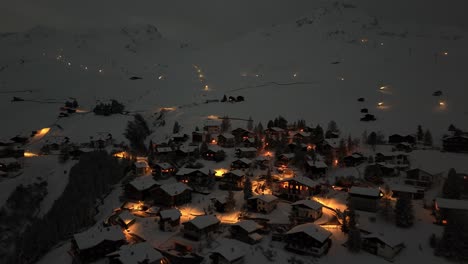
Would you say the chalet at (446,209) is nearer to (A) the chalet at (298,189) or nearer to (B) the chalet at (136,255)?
(A) the chalet at (298,189)

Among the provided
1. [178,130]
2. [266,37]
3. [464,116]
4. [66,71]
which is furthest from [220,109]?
[266,37]

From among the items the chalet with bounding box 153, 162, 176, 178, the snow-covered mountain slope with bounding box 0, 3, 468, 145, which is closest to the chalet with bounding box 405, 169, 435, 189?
the snow-covered mountain slope with bounding box 0, 3, 468, 145

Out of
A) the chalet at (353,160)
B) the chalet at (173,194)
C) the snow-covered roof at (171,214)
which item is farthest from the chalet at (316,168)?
the snow-covered roof at (171,214)

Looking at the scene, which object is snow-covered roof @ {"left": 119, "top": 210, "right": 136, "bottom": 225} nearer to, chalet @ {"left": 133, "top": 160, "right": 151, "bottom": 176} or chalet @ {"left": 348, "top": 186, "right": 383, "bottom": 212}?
chalet @ {"left": 133, "top": 160, "right": 151, "bottom": 176}

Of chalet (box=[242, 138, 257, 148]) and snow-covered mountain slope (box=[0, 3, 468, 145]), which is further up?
snow-covered mountain slope (box=[0, 3, 468, 145])

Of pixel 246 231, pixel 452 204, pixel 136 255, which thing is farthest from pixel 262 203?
pixel 452 204

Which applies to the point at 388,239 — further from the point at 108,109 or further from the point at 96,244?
the point at 108,109
